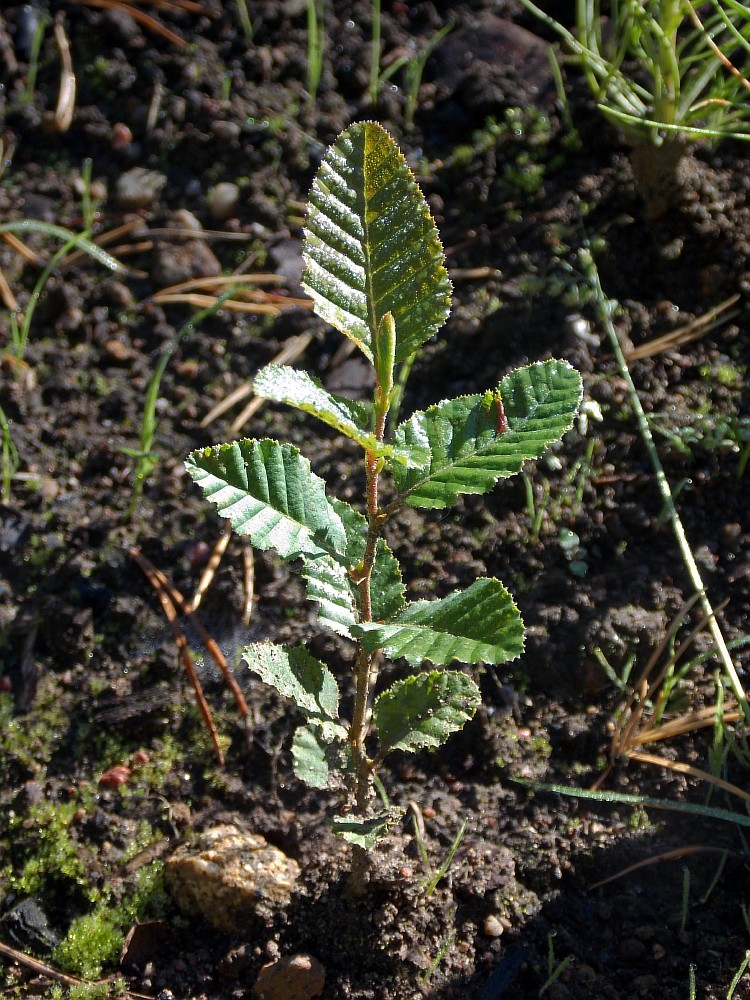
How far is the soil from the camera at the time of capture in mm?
1706

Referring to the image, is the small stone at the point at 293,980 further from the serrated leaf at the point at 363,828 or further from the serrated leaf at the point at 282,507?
the serrated leaf at the point at 282,507

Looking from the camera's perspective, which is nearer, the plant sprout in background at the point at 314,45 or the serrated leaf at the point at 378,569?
the serrated leaf at the point at 378,569

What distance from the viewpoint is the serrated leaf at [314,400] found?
1.14 meters

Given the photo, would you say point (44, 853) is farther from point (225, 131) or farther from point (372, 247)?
point (225, 131)

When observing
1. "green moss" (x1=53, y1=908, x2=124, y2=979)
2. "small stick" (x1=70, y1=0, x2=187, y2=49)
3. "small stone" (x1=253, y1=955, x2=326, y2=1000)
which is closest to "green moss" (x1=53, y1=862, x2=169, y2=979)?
"green moss" (x1=53, y1=908, x2=124, y2=979)

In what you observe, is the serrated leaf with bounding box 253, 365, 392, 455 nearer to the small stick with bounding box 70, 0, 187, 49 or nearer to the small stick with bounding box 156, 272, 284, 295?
the small stick with bounding box 156, 272, 284, 295

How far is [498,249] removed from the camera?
8.64ft

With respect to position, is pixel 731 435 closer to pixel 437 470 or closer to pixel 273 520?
pixel 437 470

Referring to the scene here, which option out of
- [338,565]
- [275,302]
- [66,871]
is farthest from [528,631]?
[275,302]

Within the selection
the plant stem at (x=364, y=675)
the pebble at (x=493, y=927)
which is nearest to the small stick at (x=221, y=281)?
the plant stem at (x=364, y=675)

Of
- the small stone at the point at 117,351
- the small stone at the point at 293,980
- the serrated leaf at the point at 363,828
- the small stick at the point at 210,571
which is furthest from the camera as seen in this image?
the small stone at the point at 117,351

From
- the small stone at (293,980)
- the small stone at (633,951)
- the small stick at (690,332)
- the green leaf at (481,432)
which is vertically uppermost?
the green leaf at (481,432)

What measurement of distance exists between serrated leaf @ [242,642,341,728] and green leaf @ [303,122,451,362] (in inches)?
19.9

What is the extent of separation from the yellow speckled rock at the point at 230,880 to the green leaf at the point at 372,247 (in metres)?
1.00
